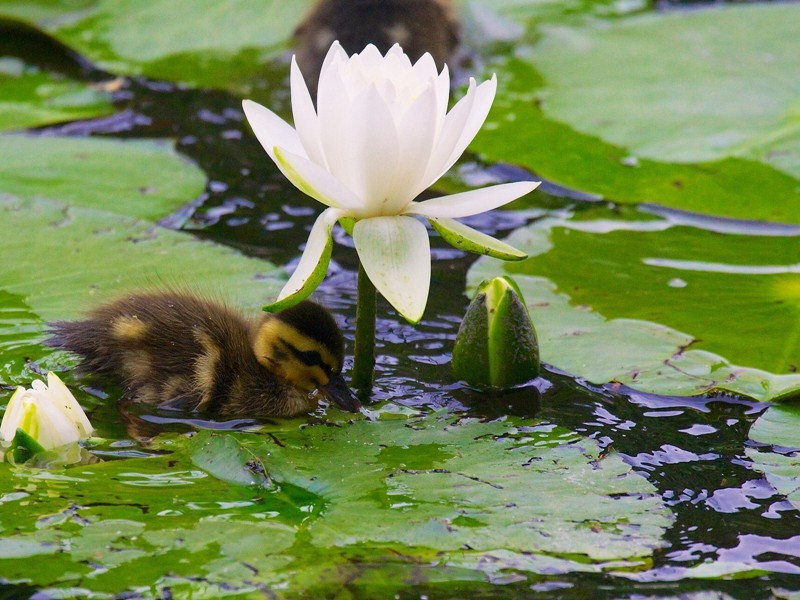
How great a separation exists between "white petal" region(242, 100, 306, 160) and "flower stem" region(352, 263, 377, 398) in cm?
31

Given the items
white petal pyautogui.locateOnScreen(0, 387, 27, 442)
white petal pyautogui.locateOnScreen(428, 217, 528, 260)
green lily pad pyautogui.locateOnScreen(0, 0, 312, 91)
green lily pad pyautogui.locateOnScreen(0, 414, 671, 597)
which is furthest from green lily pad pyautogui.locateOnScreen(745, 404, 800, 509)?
green lily pad pyautogui.locateOnScreen(0, 0, 312, 91)

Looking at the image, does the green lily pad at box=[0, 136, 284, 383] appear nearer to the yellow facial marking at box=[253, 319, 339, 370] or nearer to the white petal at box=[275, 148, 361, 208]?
the yellow facial marking at box=[253, 319, 339, 370]

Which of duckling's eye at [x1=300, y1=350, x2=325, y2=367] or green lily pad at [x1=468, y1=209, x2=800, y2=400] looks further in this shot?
green lily pad at [x1=468, y1=209, x2=800, y2=400]

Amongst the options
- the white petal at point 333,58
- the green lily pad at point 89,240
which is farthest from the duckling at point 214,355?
the white petal at point 333,58

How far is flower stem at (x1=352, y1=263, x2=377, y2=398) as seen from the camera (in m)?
2.31

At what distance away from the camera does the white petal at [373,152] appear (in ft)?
6.67

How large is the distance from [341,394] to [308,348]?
0.13 meters

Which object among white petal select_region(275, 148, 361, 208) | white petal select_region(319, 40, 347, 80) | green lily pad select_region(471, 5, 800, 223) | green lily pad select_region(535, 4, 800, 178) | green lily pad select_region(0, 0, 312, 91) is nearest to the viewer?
white petal select_region(275, 148, 361, 208)

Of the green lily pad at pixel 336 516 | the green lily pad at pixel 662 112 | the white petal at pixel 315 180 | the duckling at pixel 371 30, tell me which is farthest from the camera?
the duckling at pixel 371 30

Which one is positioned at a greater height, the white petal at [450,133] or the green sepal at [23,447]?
the white petal at [450,133]

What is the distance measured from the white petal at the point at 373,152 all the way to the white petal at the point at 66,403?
0.74 metres

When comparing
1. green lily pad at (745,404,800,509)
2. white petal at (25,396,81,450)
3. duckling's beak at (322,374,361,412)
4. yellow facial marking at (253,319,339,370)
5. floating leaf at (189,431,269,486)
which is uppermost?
yellow facial marking at (253,319,339,370)

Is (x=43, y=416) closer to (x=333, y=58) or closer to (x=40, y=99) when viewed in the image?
(x=333, y=58)

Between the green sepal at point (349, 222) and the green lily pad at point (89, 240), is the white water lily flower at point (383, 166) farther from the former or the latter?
the green lily pad at point (89, 240)
